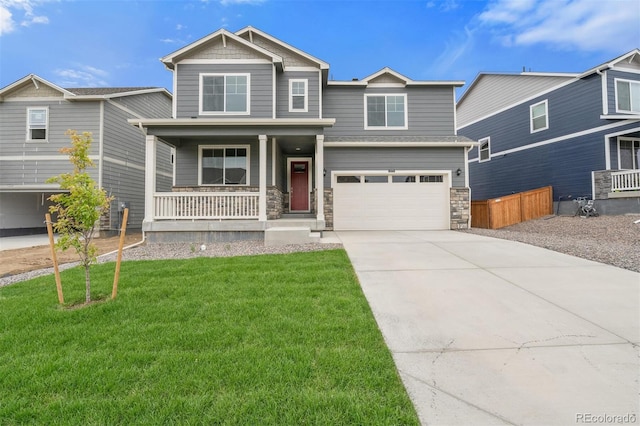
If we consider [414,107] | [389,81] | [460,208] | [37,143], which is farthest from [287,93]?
[37,143]

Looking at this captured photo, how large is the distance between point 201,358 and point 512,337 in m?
2.86

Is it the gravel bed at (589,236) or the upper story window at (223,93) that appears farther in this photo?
the upper story window at (223,93)

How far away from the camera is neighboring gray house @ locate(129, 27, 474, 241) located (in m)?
10.7

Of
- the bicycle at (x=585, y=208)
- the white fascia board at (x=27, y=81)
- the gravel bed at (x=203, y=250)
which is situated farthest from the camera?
the white fascia board at (x=27, y=81)

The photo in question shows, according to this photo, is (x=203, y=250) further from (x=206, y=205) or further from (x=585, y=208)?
(x=585, y=208)

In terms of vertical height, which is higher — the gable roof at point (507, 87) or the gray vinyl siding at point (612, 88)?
the gable roof at point (507, 87)

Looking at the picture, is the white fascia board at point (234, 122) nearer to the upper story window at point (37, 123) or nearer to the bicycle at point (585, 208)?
the upper story window at point (37, 123)

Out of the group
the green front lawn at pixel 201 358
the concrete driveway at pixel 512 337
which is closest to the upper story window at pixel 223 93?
the green front lawn at pixel 201 358

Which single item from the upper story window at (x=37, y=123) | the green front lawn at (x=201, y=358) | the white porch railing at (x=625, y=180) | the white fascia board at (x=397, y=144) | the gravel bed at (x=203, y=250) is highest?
the upper story window at (x=37, y=123)

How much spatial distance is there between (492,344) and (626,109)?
16.2 m

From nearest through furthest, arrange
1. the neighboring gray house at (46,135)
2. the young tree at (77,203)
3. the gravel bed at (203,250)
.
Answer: the young tree at (77,203), the gravel bed at (203,250), the neighboring gray house at (46,135)

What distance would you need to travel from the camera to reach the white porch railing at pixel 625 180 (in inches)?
452

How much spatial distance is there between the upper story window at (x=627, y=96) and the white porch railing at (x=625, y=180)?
288 cm

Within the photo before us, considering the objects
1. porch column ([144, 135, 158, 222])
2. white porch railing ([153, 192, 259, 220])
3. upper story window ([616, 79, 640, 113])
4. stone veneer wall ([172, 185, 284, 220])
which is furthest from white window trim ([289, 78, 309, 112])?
upper story window ([616, 79, 640, 113])
